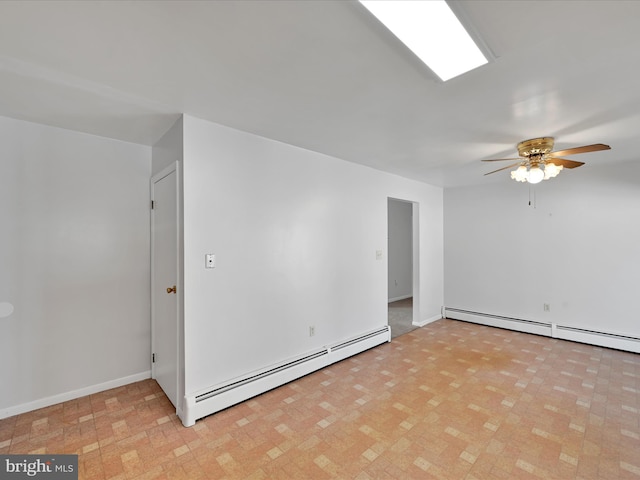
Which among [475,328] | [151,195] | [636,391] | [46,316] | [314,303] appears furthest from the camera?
[475,328]

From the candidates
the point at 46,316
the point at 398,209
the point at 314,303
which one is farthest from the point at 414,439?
the point at 398,209

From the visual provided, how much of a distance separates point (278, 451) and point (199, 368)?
2.90ft

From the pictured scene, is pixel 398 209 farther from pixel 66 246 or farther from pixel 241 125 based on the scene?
pixel 66 246

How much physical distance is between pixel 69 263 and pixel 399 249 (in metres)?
6.21

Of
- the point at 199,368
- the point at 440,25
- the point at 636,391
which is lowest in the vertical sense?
the point at 636,391

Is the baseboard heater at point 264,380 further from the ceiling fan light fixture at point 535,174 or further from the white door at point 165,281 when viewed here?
the ceiling fan light fixture at point 535,174

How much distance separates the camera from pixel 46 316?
2.48 m

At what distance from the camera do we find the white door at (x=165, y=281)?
2.46 m

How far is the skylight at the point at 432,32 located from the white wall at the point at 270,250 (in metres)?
1.67

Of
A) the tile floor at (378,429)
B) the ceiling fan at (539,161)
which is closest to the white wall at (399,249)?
the tile floor at (378,429)

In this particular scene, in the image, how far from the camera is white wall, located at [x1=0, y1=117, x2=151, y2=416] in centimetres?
235

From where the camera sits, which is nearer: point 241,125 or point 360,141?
point 241,125

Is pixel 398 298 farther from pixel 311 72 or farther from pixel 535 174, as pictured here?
pixel 311 72

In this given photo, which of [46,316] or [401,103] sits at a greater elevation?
[401,103]
